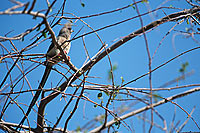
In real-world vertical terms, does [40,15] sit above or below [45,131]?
above

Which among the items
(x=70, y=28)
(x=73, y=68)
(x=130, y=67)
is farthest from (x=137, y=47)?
(x=73, y=68)

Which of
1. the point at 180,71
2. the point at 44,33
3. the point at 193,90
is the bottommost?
the point at 193,90

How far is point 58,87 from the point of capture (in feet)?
11.0

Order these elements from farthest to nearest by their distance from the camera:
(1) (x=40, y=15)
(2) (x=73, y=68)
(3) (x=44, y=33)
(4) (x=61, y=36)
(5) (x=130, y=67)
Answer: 1. (5) (x=130, y=67)
2. (4) (x=61, y=36)
3. (2) (x=73, y=68)
4. (3) (x=44, y=33)
5. (1) (x=40, y=15)

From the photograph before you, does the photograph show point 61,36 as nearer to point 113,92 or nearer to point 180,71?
point 113,92

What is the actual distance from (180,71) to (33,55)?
171cm

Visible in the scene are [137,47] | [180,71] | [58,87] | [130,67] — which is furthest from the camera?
[137,47]

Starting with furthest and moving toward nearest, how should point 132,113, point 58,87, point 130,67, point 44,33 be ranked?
1. point 130,67
2. point 58,87
3. point 44,33
4. point 132,113

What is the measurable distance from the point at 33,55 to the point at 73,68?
913 mm

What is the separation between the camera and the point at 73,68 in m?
3.62

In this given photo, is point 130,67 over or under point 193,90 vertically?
over

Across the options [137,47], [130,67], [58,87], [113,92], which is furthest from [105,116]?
[137,47]

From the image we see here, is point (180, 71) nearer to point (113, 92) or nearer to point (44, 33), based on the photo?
point (113, 92)

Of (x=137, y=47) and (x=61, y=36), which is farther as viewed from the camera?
(x=137, y=47)
